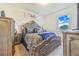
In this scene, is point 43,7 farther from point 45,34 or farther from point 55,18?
point 45,34

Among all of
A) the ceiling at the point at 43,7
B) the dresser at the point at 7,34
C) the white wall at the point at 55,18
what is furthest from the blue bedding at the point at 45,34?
the dresser at the point at 7,34

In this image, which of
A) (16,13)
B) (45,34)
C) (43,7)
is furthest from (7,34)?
(43,7)

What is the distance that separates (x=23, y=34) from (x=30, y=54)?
307 millimetres

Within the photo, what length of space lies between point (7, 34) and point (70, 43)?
921mm

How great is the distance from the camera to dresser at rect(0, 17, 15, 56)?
1939mm

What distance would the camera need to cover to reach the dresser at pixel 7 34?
194 cm

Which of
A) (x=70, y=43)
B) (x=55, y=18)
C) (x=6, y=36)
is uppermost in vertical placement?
(x=55, y=18)

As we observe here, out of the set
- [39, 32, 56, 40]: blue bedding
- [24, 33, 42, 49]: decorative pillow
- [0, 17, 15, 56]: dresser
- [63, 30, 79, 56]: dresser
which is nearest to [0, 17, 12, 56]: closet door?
[0, 17, 15, 56]: dresser

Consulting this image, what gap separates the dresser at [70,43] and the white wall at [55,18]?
0.11 meters

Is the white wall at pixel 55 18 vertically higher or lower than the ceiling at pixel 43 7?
lower

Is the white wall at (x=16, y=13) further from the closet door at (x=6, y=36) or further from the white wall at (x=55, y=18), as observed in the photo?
the white wall at (x=55, y=18)

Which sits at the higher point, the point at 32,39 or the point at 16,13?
the point at 16,13

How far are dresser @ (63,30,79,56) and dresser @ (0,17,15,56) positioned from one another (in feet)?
2.50

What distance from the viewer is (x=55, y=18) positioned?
Answer: 1.99 meters
